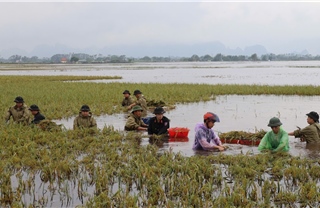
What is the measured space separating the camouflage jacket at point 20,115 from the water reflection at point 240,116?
127 centimetres

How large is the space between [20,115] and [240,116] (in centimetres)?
727

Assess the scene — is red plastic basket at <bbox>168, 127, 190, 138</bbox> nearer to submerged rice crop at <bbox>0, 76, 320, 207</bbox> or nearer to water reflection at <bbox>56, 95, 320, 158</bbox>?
water reflection at <bbox>56, 95, 320, 158</bbox>

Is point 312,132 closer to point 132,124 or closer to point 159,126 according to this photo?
point 159,126

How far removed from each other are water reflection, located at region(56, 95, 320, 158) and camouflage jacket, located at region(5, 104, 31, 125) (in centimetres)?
127

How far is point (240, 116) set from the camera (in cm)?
1384

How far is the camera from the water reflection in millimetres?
8793

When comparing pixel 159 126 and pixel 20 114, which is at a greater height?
pixel 20 114

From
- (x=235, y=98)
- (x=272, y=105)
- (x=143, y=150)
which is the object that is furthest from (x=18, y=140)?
(x=235, y=98)

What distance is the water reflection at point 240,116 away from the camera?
8793 mm

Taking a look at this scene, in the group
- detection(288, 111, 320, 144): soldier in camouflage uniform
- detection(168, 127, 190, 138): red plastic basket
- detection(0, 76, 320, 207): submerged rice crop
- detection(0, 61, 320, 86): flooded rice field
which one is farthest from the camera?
detection(0, 61, 320, 86): flooded rice field

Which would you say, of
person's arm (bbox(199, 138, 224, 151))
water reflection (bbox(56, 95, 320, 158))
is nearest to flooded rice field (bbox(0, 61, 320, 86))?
water reflection (bbox(56, 95, 320, 158))

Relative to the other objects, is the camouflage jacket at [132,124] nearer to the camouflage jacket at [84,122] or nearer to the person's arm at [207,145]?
the camouflage jacket at [84,122]

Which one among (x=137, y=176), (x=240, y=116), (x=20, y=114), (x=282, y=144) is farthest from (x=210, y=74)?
(x=137, y=176)

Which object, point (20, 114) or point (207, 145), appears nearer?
point (207, 145)
